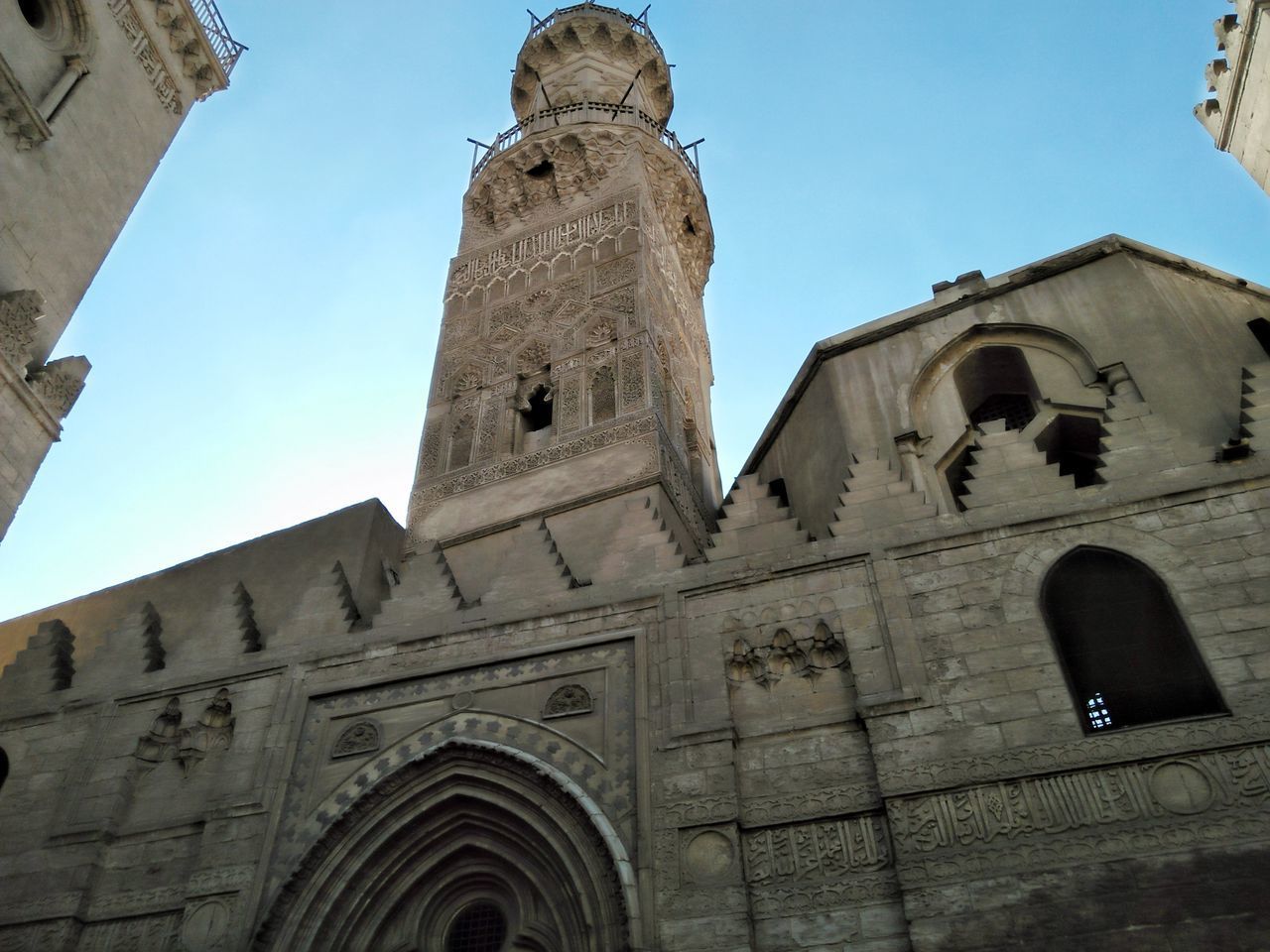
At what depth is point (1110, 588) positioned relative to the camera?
290 inches

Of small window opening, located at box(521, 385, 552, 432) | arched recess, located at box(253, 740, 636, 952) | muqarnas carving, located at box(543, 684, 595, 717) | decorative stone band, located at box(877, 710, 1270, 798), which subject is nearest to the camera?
decorative stone band, located at box(877, 710, 1270, 798)

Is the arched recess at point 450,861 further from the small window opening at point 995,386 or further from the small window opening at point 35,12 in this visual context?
the small window opening at point 35,12

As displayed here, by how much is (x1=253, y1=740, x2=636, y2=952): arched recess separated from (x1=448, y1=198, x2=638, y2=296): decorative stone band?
9.62 metres

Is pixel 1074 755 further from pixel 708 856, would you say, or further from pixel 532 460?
pixel 532 460

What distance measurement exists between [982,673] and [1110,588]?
4.20ft

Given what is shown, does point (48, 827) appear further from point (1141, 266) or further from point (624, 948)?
point (1141, 266)

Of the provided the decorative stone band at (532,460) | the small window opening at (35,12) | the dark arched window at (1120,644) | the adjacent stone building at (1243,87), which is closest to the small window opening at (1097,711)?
the dark arched window at (1120,644)

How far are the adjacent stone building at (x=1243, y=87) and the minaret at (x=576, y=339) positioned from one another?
7.55 meters

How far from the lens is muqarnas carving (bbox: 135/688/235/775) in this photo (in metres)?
8.94

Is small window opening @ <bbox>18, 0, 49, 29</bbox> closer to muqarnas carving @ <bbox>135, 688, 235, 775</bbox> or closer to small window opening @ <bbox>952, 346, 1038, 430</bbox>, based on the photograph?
muqarnas carving @ <bbox>135, 688, 235, 775</bbox>

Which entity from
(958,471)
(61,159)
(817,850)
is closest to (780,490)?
(958,471)

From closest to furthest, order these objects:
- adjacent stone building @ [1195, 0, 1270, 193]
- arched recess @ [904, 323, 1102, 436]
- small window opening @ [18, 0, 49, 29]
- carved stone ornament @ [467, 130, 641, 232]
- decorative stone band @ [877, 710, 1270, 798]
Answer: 1. decorative stone band @ [877, 710, 1270, 798]
2. arched recess @ [904, 323, 1102, 436]
3. adjacent stone building @ [1195, 0, 1270, 193]
4. small window opening @ [18, 0, 49, 29]
5. carved stone ornament @ [467, 130, 641, 232]

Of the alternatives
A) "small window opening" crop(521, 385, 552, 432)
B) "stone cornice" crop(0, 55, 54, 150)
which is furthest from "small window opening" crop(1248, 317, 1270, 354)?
"stone cornice" crop(0, 55, 54, 150)

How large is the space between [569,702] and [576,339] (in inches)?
273
